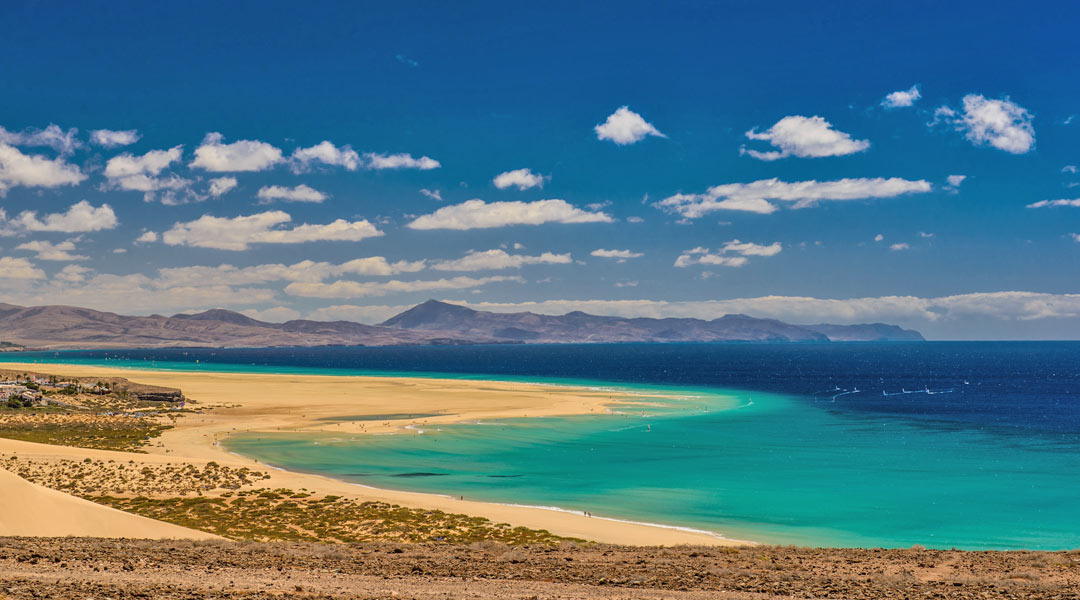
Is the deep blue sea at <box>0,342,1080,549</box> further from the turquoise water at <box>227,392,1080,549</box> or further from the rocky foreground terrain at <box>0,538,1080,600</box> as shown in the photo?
the rocky foreground terrain at <box>0,538,1080,600</box>

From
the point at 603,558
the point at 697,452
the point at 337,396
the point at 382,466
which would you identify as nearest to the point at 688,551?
the point at 603,558

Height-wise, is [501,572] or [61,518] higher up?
[501,572]

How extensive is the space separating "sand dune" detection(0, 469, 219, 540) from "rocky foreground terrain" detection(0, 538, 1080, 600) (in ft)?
8.76

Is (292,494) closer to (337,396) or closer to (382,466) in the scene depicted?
(382,466)

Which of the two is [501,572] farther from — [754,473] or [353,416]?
[353,416]

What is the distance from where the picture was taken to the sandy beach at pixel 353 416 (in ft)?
107

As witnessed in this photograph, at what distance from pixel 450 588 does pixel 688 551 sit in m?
9.29

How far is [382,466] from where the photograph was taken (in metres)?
49.6

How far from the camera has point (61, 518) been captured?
24.9 m

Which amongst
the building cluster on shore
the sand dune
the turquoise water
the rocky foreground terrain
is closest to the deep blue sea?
the turquoise water

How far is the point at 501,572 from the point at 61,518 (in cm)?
1635

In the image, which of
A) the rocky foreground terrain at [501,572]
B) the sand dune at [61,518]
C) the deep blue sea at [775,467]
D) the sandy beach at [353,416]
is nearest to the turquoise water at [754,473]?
the deep blue sea at [775,467]

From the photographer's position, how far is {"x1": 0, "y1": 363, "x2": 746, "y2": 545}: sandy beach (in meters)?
32.6

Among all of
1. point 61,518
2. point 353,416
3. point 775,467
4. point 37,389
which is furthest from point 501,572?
point 37,389
